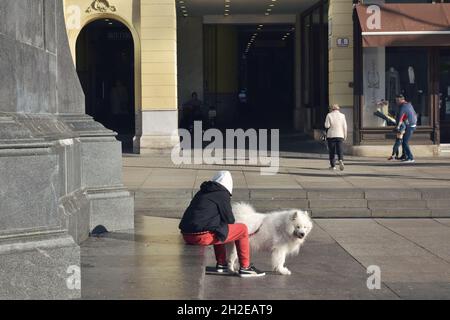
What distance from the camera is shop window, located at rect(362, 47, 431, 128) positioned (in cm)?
2564

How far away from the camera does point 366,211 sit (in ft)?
52.4

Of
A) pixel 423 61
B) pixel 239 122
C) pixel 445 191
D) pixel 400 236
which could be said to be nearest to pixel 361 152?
pixel 423 61

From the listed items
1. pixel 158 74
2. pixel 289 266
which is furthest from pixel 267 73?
pixel 289 266

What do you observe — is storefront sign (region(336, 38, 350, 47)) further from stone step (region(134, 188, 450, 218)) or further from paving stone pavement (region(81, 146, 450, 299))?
stone step (region(134, 188, 450, 218))

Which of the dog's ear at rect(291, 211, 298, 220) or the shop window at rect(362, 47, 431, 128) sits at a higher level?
the shop window at rect(362, 47, 431, 128)

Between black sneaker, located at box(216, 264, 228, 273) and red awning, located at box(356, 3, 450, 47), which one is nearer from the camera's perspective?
black sneaker, located at box(216, 264, 228, 273)

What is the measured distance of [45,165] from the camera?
8.12 meters

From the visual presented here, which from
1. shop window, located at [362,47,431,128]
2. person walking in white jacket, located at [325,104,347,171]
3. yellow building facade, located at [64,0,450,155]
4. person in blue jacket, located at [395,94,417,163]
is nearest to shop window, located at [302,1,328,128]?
yellow building facade, located at [64,0,450,155]

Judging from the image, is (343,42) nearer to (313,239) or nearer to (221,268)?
(313,239)

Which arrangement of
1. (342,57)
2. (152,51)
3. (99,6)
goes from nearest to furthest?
(342,57) < (99,6) < (152,51)

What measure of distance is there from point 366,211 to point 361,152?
9382 millimetres

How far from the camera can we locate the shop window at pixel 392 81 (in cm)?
2564

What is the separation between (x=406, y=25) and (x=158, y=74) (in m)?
7.54

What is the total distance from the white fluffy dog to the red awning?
15.6 meters
